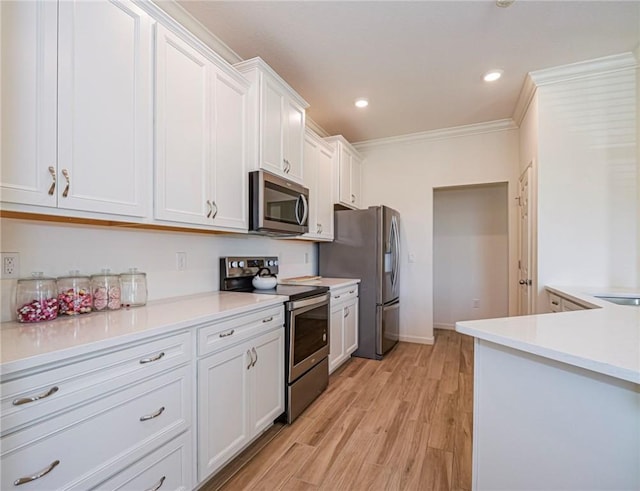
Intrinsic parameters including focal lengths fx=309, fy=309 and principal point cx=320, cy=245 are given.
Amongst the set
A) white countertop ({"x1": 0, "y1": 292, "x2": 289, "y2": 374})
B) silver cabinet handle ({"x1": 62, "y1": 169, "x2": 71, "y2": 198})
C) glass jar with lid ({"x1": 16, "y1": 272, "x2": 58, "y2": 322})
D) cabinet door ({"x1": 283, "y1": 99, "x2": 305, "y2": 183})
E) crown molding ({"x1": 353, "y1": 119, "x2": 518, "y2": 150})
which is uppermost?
crown molding ({"x1": 353, "y1": 119, "x2": 518, "y2": 150})

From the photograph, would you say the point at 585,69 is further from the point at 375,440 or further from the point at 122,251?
the point at 122,251

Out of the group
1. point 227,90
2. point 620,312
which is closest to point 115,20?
point 227,90

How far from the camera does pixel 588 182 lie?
257 cm

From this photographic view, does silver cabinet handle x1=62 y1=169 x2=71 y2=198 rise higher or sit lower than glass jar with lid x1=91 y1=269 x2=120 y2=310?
higher

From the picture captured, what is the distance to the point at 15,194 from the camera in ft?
3.42

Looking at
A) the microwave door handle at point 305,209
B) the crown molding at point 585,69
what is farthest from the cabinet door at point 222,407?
the crown molding at point 585,69

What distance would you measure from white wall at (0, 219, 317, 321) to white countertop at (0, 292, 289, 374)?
16 cm

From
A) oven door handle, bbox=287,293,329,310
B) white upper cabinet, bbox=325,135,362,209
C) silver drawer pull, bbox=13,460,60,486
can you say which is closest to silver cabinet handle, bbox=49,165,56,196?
silver drawer pull, bbox=13,460,60,486

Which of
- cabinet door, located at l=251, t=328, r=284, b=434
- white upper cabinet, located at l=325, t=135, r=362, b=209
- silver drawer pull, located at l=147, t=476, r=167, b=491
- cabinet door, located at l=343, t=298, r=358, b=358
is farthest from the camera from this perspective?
white upper cabinet, located at l=325, t=135, r=362, b=209

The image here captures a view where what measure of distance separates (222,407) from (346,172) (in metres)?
3.00

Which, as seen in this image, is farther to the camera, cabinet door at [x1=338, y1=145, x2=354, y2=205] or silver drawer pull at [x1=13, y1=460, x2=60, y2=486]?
cabinet door at [x1=338, y1=145, x2=354, y2=205]

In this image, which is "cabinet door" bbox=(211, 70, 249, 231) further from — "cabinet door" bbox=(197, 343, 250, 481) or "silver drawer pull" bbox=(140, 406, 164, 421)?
"silver drawer pull" bbox=(140, 406, 164, 421)

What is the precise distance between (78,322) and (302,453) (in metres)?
1.41

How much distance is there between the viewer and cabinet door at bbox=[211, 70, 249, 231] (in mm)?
1901
